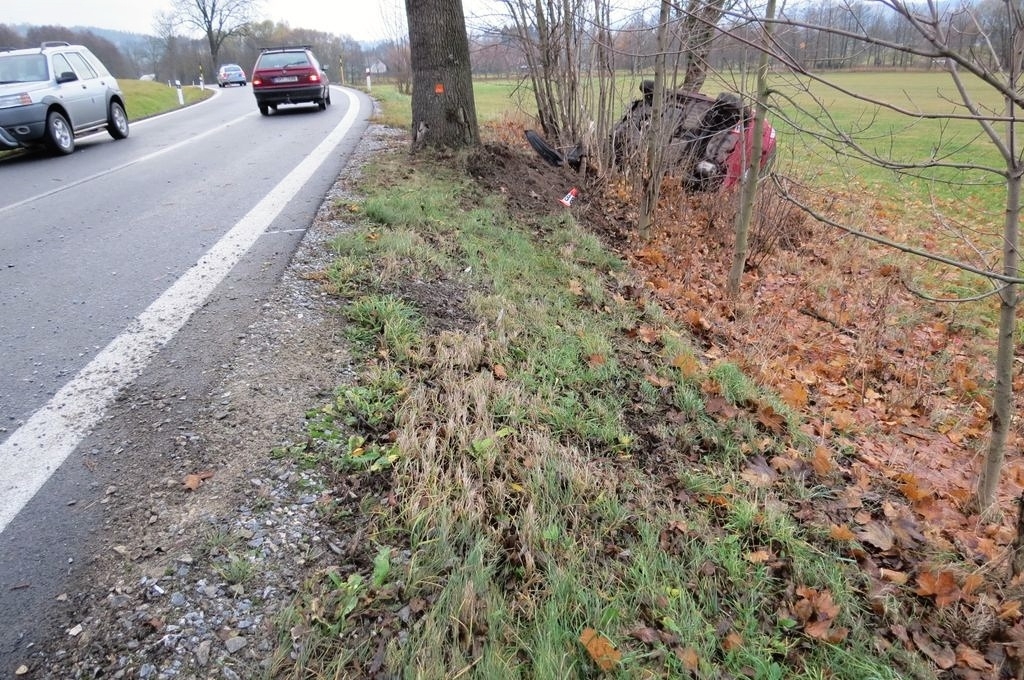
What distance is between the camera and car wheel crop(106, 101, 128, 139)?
11133 mm

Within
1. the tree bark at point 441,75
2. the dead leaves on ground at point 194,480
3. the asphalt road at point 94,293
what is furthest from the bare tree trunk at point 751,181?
the dead leaves on ground at point 194,480

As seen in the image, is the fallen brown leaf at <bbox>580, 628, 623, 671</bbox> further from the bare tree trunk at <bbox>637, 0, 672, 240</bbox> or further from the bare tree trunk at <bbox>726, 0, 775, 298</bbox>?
the bare tree trunk at <bbox>637, 0, 672, 240</bbox>

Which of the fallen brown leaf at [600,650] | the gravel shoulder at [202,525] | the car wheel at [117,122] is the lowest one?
the fallen brown leaf at [600,650]

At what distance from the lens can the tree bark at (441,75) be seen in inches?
288

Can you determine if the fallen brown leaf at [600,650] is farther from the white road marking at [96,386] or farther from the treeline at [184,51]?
the treeline at [184,51]

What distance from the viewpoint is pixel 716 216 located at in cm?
773

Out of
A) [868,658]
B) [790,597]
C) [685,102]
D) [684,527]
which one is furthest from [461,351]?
[685,102]

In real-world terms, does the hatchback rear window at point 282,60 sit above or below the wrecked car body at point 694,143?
above

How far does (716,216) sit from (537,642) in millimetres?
6776

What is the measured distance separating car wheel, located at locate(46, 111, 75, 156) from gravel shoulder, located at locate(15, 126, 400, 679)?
341 inches

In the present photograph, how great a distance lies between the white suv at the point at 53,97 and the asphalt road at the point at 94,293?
53 cm

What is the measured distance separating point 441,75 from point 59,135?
6.61m

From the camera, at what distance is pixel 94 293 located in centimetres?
397

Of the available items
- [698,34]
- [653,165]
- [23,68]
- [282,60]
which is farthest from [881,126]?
[282,60]
